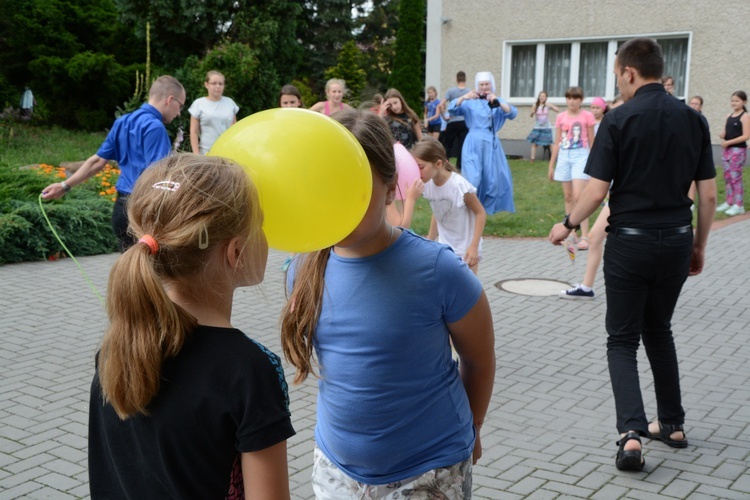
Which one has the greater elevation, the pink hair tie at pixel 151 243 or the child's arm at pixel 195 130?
the pink hair tie at pixel 151 243

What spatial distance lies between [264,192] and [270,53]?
2223 centimetres

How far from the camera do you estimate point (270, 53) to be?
23.0 m

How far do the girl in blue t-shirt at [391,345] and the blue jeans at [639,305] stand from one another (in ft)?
6.58

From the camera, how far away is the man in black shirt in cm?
399

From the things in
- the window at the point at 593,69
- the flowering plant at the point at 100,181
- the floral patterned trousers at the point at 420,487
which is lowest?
the flowering plant at the point at 100,181

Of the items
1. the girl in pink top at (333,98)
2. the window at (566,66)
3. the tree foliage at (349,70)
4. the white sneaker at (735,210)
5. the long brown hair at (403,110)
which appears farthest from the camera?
the tree foliage at (349,70)

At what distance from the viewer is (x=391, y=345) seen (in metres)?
2.20

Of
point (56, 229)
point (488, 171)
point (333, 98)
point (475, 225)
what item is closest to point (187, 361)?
point (475, 225)

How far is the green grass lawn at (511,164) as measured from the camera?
1217 cm

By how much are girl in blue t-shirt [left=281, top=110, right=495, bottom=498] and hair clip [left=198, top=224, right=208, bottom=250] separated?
0.61 metres

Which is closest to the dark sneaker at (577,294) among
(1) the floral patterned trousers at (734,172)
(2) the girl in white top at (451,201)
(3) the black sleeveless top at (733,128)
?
(2) the girl in white top at (451,201)

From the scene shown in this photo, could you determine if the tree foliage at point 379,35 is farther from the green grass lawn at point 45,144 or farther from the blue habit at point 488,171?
the blue habit at point 488,171

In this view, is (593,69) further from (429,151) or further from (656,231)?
(656,231)

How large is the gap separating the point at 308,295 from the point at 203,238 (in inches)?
32.0
